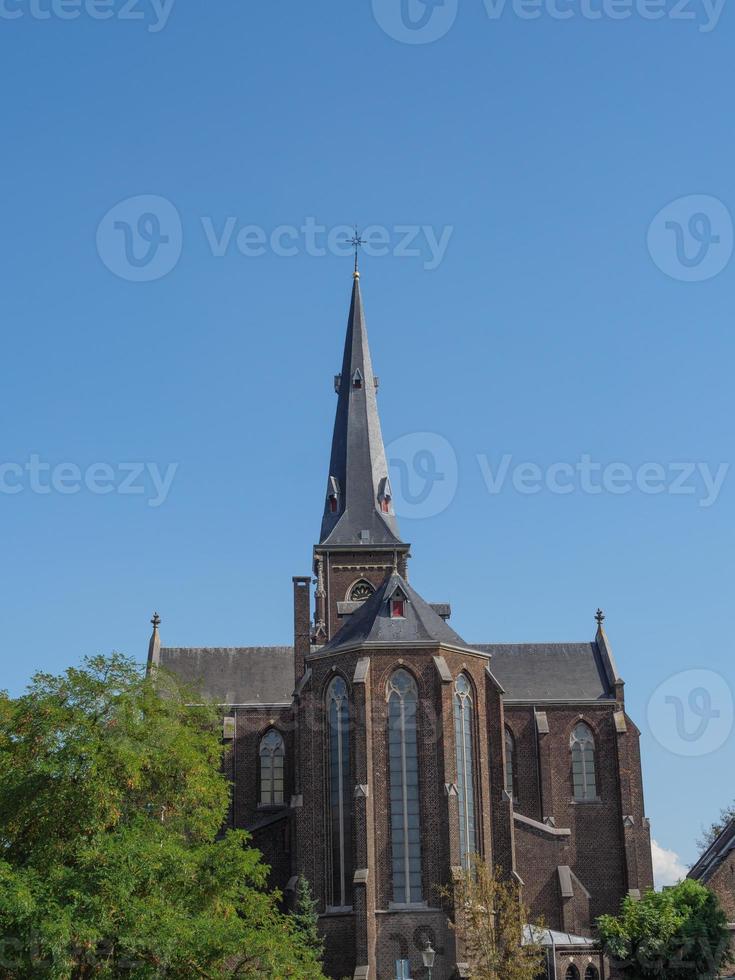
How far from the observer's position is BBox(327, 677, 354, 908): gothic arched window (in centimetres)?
4772

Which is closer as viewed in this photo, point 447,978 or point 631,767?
point 447,978

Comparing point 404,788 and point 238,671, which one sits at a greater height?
point 238,671

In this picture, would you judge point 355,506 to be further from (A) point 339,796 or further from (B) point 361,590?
(A) point 339,796

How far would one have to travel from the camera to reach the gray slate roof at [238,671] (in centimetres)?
6334

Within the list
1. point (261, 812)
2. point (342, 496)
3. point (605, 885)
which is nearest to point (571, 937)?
point (605, 885)

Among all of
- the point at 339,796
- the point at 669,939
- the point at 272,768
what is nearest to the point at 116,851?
the point at 339,796

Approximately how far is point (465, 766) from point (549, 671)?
1561cm

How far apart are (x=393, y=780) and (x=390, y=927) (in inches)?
212

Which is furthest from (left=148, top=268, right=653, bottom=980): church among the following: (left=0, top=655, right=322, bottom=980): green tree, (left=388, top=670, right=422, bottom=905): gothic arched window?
(left=0, top=655, right=322, bottom=980): green tree

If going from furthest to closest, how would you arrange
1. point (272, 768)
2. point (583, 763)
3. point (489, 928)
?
1. point (272, 768)
2. point (583, 763)
3. point (489, 928)

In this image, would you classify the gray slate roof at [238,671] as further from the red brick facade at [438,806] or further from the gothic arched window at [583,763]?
the gothic arched window at [583,763]

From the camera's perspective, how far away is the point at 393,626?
50.9 metres

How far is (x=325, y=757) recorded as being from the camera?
163 feet

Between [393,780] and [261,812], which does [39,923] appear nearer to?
[393,780]
